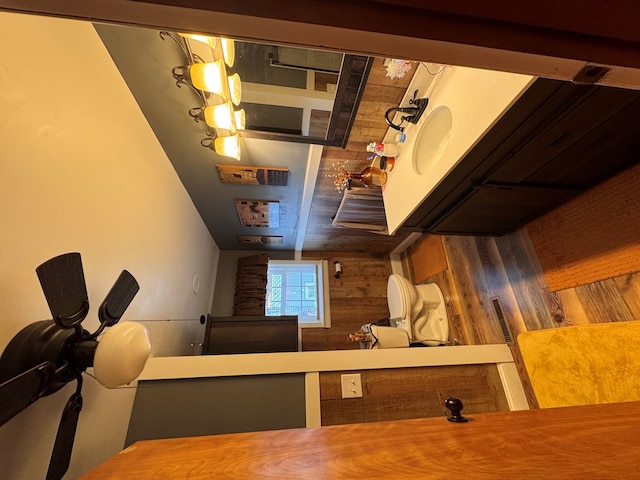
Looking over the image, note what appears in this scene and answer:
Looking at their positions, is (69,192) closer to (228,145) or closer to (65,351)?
(65,351)

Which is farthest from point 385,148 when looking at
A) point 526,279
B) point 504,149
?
point 526,279

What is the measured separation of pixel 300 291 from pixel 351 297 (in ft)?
2.11

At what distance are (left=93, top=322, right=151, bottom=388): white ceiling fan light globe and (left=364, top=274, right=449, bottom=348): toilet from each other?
151 cm

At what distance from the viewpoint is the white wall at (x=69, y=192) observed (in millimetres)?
728

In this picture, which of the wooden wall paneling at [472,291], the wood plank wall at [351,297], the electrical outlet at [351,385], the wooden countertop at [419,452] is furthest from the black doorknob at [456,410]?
the wood plank wall at [351,297]

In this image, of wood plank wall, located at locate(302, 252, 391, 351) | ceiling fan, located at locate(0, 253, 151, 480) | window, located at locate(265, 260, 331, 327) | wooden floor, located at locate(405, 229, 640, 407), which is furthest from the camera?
window, located at locate(265, 260, 331, 327)

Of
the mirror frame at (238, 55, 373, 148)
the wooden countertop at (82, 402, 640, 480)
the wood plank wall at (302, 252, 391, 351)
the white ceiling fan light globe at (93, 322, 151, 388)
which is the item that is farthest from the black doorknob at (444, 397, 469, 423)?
the wood plank wall at (302, 252, 391, 351)

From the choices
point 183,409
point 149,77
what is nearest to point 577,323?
point 183,409

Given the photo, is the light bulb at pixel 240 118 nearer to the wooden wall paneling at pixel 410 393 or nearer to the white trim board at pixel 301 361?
the white trim board at pixel 301 361

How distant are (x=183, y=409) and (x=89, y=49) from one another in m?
1.56

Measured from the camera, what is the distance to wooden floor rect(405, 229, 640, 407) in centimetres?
110

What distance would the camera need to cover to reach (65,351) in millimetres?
759

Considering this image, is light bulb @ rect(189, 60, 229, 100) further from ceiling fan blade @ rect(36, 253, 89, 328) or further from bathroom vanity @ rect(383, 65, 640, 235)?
bathroom vanity @ rect(383, 65, 640, 235)

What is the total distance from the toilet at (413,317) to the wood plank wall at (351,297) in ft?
2.62
